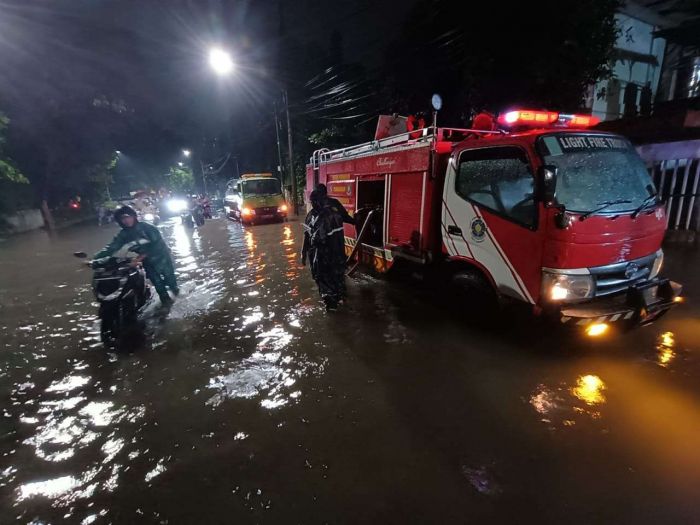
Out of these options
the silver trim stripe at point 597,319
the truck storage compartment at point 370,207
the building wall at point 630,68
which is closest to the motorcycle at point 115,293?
the truck storage compartment at point 370,207

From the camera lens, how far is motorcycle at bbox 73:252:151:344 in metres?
4.71

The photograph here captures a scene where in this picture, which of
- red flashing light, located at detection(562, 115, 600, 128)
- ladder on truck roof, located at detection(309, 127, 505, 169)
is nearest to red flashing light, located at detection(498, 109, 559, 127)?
red flashing light, located at detection(562, 115, 600, 128)

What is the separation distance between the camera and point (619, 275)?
346 cm

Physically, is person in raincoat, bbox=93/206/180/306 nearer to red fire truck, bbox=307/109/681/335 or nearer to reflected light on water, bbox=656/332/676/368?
red fire truck, bbox=307/109/681/335

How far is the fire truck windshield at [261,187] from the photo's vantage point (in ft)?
52.6

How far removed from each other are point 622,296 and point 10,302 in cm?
934

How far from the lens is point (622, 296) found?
350cm

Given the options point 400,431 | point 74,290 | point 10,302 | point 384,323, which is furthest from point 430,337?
point 10,302

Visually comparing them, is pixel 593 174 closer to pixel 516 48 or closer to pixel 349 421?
pixel 349 421

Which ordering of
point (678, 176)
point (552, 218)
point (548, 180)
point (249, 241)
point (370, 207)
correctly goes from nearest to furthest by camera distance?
1. point (548, 180)
2. point (552, 218)
3. point (370, 207)
4. point (678, 176)
5. point (249, 241)

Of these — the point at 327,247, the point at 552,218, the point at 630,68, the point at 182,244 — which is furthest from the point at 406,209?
the point at 630,68

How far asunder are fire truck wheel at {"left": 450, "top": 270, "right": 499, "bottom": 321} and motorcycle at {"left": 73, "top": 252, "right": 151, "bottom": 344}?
4.51 m

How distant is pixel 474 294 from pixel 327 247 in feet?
7.07

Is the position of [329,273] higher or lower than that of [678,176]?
lower
